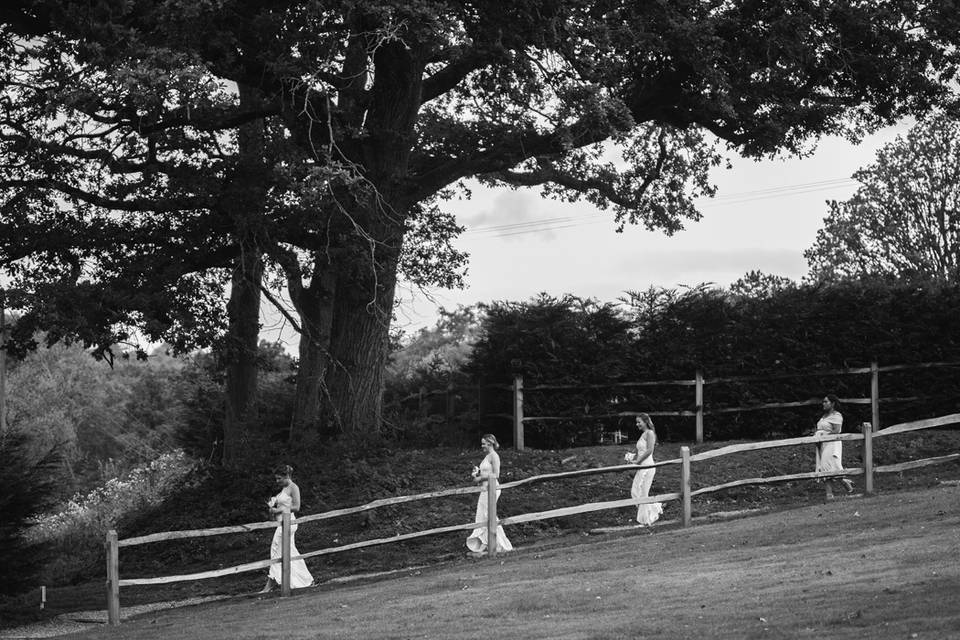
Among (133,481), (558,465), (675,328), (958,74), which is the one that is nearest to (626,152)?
(675,328)

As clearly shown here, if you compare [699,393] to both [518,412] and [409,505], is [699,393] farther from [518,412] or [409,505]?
[409,505]

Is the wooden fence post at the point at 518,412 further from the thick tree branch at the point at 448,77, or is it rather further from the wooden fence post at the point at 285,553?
the wooden fence post at the point at 285,553

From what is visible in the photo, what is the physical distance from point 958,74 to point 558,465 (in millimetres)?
11472

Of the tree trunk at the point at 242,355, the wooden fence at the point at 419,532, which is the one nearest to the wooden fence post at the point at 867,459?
the wooden fence at the point at 419,532

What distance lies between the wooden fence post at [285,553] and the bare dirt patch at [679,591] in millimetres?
208

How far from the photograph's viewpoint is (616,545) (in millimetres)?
17188

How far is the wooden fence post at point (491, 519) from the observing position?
17.9m

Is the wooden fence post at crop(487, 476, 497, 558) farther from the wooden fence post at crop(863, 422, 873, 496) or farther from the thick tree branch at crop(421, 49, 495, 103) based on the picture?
the thick tree branch at crop(421, 49, 495, 103)

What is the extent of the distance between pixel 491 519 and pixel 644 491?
2.80 meters

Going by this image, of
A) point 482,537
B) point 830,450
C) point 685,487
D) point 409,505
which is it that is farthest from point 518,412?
point 482,537

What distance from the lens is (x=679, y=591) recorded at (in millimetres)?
12656

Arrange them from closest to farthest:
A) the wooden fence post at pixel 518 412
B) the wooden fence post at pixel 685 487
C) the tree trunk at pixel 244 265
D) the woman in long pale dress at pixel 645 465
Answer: the wooden fence post at pixel 685 487 → the woman in long pale dress at pixel 645 465 → the tree trunk at pixel 244 265 → the wooden fence post at pixel 518 412

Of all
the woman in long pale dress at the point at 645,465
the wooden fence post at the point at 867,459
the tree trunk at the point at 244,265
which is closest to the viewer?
the woman in long pale dress at the point at 645,465

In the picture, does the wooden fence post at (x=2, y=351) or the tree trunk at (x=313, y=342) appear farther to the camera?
the tree trunk at (x=313, y=342)
